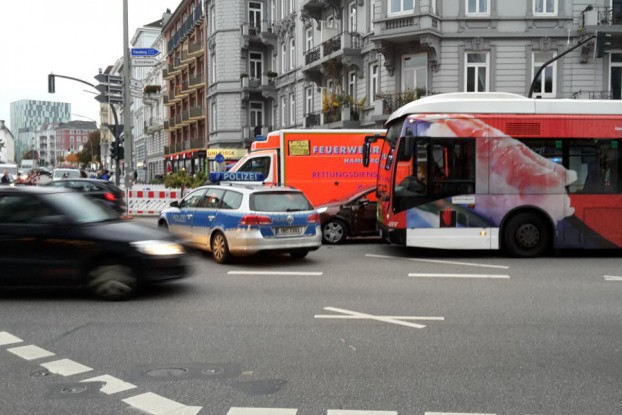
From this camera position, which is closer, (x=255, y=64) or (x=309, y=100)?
(x=309, y=100)

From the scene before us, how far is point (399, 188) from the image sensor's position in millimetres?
12922

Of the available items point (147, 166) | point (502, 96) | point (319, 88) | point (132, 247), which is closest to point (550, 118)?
point (502, 96)

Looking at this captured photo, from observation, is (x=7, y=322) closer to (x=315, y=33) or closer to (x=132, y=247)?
(x=132, y=247)

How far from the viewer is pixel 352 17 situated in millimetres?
31562

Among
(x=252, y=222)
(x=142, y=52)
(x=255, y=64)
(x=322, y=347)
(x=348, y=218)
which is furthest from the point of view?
(x=255, y=64)

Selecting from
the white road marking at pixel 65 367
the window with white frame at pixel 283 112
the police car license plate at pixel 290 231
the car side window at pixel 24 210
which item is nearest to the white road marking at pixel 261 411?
the white road marking at pixel 65 367

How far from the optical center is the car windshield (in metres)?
8.54

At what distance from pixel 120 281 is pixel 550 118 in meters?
9.05

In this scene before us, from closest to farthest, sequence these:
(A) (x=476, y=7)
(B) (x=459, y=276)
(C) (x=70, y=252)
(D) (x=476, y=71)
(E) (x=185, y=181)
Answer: (C) (x=70, y=252), (B) (x=459, y=276), (A) (x=476, y=7), (D) (x=476, y=71), (E) (x=185, y=181)

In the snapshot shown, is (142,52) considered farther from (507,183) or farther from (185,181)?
(507,183)

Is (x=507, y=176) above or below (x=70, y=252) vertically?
above

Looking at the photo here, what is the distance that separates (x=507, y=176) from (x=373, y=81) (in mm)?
17673

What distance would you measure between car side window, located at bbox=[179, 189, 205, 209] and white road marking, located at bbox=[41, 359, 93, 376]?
7.48 meters

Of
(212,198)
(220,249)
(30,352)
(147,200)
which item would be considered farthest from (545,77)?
(30,352)
